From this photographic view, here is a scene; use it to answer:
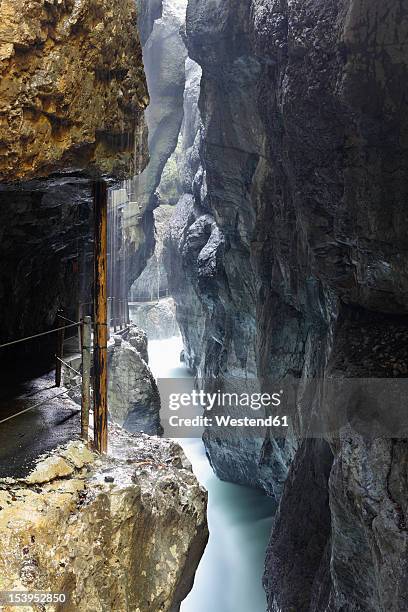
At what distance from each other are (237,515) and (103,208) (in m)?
12.5

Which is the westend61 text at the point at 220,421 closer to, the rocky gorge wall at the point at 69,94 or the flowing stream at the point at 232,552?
the flowing stream at the point at 232,552

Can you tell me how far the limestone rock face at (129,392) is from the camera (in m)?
15.6

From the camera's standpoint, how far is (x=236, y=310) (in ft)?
50.0

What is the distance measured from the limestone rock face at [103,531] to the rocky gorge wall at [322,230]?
324cm

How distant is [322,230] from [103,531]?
594 centimetres

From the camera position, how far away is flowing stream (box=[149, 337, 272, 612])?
11750 mm

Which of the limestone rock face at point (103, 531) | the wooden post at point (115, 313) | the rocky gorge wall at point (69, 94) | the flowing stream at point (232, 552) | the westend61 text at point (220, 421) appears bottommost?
the flowing stream at point (232, 552)

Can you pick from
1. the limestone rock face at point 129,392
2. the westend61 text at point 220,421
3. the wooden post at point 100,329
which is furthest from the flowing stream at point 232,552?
the wooden post at point 100,329

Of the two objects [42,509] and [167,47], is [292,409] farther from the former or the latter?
[167,47]

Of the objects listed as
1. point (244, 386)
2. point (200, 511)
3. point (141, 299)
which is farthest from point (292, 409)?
point (141, 299)

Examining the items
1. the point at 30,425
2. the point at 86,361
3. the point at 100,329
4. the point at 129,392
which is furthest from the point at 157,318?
the point at 86,361

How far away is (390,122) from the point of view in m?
6.47

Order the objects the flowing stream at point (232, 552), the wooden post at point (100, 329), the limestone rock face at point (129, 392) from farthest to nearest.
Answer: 1. the limestone rock face at point (129, 392)
2. the flowing stream at point (232, 552)
3. the wooden post at point (100, 329)

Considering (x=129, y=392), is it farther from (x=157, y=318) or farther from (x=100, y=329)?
(x=157, y=318)
